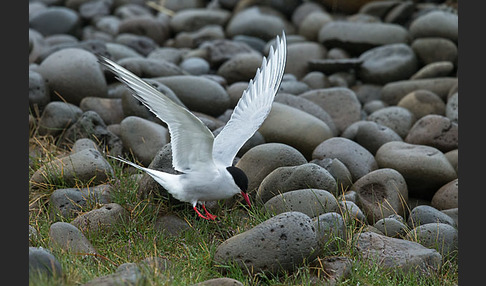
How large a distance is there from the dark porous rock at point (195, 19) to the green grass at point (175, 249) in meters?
6.07

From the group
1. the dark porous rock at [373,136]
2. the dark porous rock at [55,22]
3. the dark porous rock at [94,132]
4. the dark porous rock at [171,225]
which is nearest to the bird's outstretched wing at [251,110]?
the dark porous rock at [171,225]

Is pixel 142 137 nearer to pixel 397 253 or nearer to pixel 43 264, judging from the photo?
pixel 43 264

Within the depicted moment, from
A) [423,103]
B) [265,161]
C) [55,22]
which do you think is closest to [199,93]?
[265,161]

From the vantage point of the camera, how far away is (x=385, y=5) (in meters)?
10.5

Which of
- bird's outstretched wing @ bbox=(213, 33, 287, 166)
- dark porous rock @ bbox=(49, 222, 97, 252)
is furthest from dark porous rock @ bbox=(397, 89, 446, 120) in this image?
dark porous rock @ bbox=(49, 222, 97, 252)

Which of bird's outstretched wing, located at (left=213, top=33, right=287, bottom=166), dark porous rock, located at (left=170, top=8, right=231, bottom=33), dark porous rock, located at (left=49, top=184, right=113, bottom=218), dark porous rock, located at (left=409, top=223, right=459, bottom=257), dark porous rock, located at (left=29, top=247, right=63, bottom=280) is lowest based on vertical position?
A: dark porous rock, located at (left=170, top=8, right=231, bottom=33)

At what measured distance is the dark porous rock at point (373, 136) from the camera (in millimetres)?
6617

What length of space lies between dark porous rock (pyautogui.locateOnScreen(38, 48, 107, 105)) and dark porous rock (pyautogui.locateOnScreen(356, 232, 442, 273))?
3633mm

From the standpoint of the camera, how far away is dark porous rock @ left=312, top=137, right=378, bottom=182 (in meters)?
6.04

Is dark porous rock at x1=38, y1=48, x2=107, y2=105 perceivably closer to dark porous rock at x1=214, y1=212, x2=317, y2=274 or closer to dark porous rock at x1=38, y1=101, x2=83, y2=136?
dark porous rock at x1=38, y1=101, x2=83, y2=136

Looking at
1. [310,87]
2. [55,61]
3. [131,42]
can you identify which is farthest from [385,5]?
[55,61]

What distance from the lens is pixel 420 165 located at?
6055 millimetres

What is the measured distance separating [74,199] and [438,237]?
9.12 ft

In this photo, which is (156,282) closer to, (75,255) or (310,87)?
(75,255)
